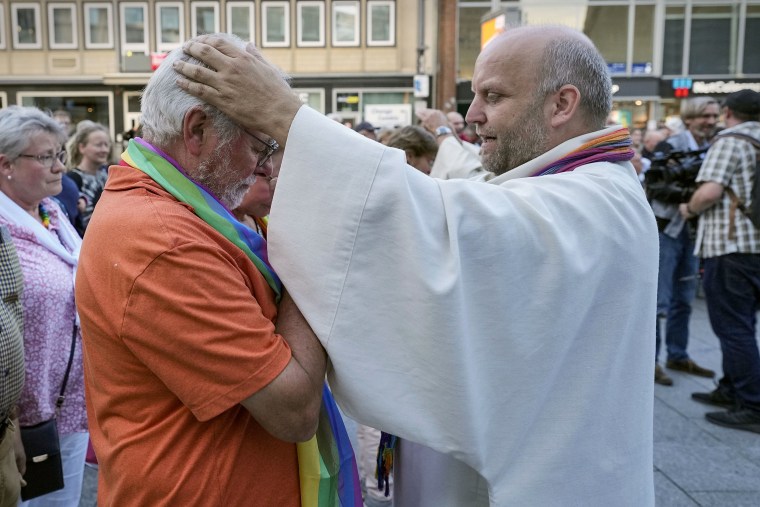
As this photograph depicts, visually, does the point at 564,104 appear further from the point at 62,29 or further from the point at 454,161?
the point at 62,29

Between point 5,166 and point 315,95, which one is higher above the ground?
point 315,95

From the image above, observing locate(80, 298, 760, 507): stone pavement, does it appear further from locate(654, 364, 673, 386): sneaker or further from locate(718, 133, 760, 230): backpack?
locate(718, 133, 760, 230): backpack

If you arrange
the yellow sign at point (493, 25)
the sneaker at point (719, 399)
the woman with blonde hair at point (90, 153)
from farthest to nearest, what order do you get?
the yellow sign at point (493, 25), the woman with blonde hair at point (90, 153), the sneaker at point (719, 399)

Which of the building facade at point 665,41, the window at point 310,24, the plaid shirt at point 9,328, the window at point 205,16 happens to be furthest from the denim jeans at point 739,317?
the window at point 205,16

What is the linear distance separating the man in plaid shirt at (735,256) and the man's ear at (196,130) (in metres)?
4.36

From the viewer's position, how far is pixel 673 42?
68.9 ft

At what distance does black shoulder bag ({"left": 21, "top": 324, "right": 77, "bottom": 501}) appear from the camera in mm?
2535

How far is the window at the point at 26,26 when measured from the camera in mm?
21859

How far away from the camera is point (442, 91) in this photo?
21.4 m

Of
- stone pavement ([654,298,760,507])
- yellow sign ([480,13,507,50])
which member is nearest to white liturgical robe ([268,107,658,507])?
stone pavement ([654,298,760,507])

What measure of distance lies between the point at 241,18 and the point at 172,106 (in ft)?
72.5

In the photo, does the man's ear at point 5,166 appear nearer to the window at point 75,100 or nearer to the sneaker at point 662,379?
the sneaker at point 662,379

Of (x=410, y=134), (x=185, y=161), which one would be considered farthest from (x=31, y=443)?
(x=410, y=134)

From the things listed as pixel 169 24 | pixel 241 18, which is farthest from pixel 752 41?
pixel 169 24
